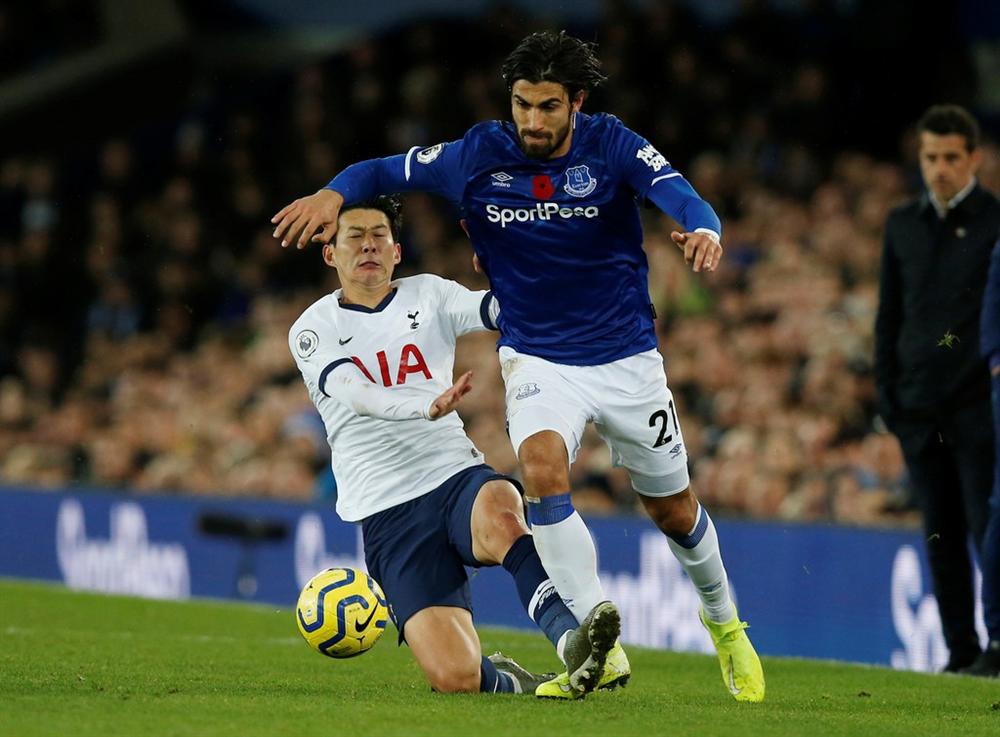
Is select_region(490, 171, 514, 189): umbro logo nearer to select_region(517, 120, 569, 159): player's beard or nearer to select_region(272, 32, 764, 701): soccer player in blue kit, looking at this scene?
select_region(272, 32, 764, 701): soccer player in blue kit

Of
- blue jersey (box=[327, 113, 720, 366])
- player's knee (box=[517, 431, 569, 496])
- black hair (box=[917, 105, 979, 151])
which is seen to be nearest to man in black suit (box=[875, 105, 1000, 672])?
black hair (box=[917, 105, 979, 151])

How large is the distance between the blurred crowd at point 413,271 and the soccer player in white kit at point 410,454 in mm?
4052

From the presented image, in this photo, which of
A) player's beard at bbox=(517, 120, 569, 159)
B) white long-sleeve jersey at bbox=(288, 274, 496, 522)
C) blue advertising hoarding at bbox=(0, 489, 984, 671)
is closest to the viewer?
player's beard at bbox=(517, 120, 569, 159)

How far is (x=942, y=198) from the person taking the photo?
8586 millimetres

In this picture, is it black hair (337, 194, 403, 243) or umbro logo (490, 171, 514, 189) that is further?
Result: black hair (337, 194, 403, 243)

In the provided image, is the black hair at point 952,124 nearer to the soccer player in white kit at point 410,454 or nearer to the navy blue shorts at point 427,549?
the soccer player in white kit at point 410,454

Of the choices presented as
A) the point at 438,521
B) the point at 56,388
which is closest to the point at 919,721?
the point at 438,521

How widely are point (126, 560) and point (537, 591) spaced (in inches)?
360

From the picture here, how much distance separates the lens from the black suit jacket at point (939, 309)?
849 centimetres

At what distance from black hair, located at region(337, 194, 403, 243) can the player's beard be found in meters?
0.77

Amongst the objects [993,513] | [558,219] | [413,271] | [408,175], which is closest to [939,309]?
[993,513]

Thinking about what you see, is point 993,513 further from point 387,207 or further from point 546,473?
point 387,207

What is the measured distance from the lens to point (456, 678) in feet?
22.3

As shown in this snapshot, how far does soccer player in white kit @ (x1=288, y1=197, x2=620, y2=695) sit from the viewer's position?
684cm
